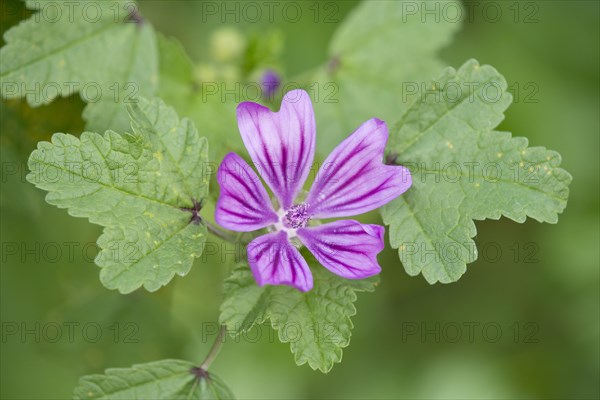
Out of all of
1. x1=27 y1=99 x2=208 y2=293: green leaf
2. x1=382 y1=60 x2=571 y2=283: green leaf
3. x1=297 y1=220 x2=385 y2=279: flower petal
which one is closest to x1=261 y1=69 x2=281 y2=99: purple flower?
x1=382 y1=60 x2=571 y2=283: green leaf

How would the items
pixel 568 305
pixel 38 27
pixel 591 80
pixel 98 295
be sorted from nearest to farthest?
1. pixel 38 27
2. pixel 98 295
3. pixel 568 305
4. pixel 591 80

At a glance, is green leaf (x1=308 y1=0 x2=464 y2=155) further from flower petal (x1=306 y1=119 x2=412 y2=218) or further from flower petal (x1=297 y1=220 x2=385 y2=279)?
flower petal (x1=297 y1=220 x2=385 y2=279)

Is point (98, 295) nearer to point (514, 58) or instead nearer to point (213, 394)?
point (213, 394)

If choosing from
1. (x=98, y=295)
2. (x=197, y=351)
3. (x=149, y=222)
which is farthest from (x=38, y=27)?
(x=197, y=351)

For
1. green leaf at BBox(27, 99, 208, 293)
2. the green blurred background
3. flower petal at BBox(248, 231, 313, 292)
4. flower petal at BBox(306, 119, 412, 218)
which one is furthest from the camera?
the green blurred background

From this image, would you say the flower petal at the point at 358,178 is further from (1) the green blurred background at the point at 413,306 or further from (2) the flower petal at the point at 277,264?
(1) the green blurred background at the point at 413,306

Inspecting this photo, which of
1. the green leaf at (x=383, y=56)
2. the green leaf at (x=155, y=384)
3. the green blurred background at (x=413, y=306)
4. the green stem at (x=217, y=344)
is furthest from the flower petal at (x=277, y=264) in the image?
the green blurred background at (x=413, y=306)
